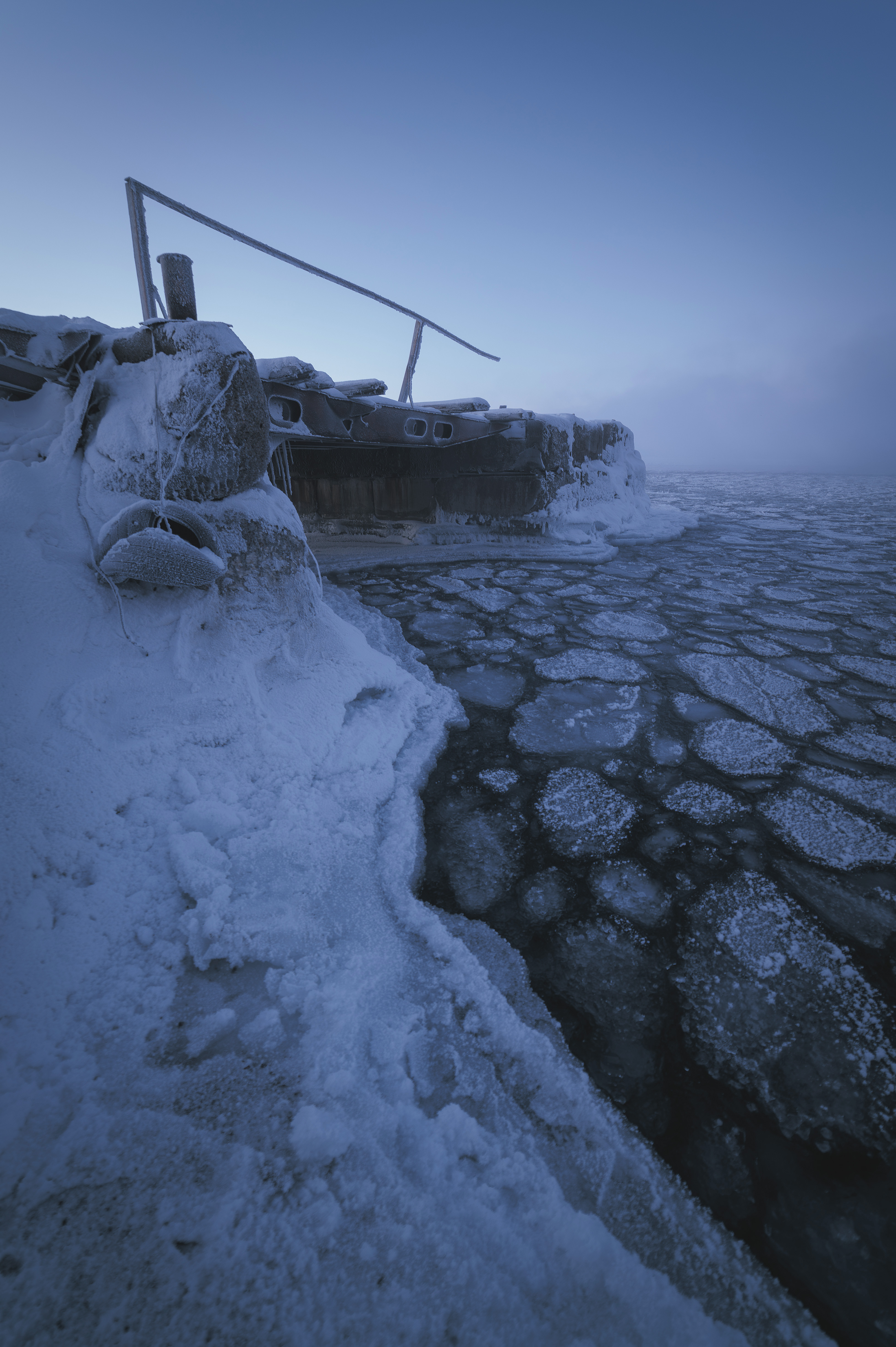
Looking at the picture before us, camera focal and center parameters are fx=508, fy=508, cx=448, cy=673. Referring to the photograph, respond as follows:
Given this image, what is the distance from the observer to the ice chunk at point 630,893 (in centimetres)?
125

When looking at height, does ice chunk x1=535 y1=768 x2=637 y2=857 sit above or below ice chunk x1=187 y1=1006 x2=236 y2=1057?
above

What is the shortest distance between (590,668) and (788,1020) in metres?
1.74

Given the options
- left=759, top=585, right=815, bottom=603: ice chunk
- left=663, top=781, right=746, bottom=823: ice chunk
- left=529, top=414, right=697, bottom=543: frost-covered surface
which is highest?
left=529, top=414, right=697, bottom=543: frost-covered surface

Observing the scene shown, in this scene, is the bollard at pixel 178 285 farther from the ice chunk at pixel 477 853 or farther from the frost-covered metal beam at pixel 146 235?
the ice chunk at pixel 477 853

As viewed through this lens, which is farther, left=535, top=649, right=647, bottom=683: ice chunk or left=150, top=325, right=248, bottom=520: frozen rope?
left=535, top=649, right=647, bottom=683: ice chunk

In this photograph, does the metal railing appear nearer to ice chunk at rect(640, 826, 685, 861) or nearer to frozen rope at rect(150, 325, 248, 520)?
frozen rope at rect(150, 325, 248, 520)

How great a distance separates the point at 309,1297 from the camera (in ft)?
2.22

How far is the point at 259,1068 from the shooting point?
0.91 m

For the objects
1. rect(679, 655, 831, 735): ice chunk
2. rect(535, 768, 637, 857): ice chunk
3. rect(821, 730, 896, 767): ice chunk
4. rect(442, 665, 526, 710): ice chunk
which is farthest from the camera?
rect(442, 665, 526, 710): ice chunk

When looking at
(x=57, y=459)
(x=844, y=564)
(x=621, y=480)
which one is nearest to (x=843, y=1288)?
(x=57, y=459)

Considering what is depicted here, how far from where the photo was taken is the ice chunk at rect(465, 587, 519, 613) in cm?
349

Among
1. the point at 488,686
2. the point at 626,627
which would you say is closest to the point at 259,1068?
the point at 488,686

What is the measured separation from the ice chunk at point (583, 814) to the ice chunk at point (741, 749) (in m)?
0.46

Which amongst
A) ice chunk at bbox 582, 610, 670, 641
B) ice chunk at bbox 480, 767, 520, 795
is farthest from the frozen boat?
ice chunk at bbox 480, 767, 520, 795
